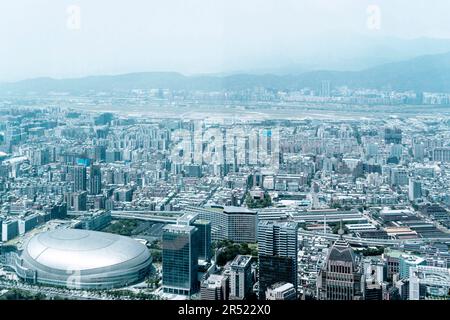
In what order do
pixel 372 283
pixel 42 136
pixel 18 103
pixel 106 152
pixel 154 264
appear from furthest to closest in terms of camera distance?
pixel 106 152 < pixel 42 136 < pixel 18 103 < pixel 154 264 < pixel 372 283

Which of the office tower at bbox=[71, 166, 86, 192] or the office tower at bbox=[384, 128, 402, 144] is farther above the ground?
the office tower at bbox=[384, 128, 402, 144]

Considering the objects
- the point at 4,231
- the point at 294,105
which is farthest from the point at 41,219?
the point at 294,105

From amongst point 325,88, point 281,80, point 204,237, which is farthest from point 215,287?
point 325,88

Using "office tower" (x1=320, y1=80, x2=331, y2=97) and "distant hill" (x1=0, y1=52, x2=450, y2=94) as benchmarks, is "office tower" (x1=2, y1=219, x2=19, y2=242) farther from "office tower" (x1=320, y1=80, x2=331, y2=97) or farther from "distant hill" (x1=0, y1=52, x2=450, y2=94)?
"office tower" (x1=320, y1=80, x2=331, y2=97)

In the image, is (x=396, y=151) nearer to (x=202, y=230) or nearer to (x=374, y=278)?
(x=202, y=230)

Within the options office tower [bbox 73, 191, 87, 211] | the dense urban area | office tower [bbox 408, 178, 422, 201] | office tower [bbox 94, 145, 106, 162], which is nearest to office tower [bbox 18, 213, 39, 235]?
the dense urban area
